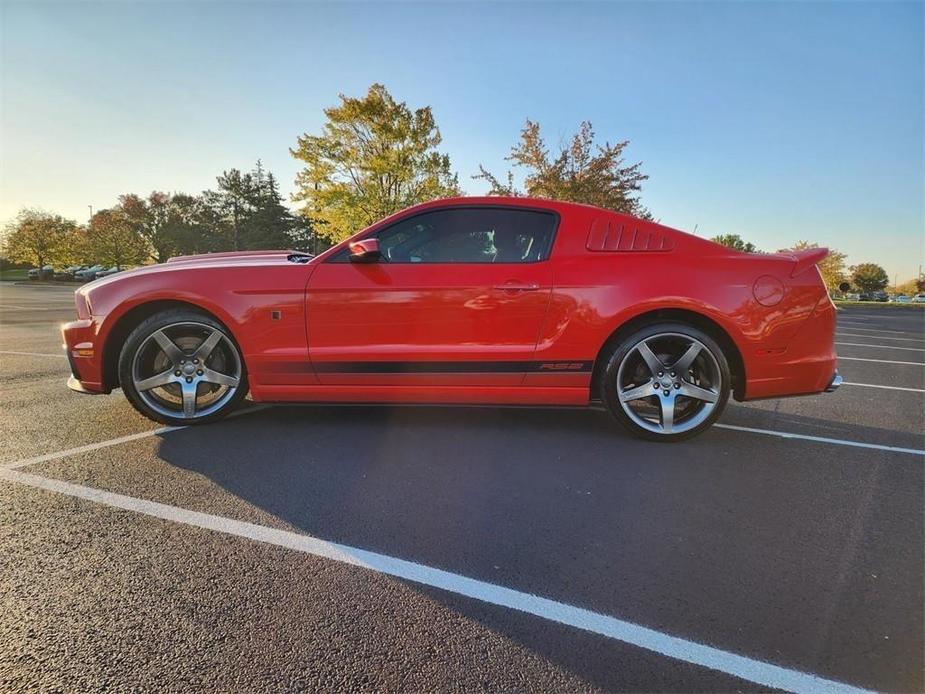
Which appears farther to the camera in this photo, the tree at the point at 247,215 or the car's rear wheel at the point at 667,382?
the tree at the point at 247,215

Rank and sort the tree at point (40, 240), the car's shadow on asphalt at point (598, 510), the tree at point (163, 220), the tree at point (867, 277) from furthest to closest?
the tree at point (867, 277)
the tree at point (163, 220)
the tree at point (40, 240)
the car's shadow on asphalt at point (598, 510)

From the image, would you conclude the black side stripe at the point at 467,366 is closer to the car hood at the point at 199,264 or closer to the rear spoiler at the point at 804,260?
the car hood at the point at 199,264

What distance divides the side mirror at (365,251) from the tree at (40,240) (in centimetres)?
5433

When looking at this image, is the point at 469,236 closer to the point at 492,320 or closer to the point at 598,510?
the point at 492,320

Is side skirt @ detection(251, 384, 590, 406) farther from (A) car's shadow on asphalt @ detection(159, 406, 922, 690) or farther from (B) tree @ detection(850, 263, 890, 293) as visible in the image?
(B) tree @ detection(850, 263, 890, 293)

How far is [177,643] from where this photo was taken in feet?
4.99

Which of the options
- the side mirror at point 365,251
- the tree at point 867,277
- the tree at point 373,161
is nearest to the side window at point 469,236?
the side mirror at point 365,251

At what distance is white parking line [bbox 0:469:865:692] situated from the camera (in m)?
1.46

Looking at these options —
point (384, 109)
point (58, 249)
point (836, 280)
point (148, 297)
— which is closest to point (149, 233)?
point (58, 249)

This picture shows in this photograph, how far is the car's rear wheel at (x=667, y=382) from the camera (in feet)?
11.0

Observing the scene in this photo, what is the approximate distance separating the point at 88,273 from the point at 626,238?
6024 cm

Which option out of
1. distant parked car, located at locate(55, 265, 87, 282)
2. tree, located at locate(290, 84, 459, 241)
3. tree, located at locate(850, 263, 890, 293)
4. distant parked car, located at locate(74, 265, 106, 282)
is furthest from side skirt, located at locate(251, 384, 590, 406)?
tree, located at locate(850, 263, 890, 293)

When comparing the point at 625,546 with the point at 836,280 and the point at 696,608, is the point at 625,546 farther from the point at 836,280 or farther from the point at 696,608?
the point at 836,280

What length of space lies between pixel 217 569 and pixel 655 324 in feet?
9.28
